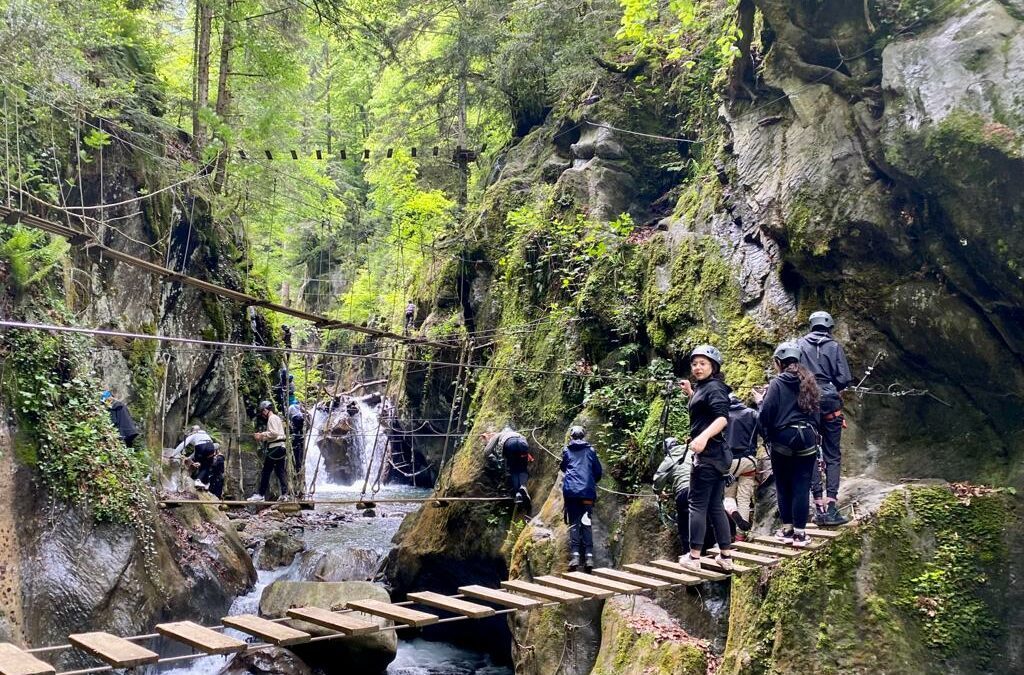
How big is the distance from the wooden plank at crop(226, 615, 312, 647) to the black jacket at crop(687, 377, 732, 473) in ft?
9.08

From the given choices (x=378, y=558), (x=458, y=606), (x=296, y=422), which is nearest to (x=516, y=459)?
(x=378, y=558)

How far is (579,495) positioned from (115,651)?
4.76m

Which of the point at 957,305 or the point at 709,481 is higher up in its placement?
the point at 957,305

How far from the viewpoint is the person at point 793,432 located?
15.4 feet

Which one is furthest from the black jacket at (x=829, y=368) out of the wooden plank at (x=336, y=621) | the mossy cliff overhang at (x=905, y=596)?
the wooden plank at (x=336, y=621)

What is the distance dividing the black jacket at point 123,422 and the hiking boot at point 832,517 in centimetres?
795

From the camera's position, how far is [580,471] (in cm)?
708

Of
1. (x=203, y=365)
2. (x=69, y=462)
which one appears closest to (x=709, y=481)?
(x=69, y=462)

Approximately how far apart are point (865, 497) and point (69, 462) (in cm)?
749

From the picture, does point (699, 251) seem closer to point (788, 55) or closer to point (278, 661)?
point (788, 55)

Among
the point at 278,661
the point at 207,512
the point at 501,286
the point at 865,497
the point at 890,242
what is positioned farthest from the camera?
the point at 501,286

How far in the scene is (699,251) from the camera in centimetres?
841

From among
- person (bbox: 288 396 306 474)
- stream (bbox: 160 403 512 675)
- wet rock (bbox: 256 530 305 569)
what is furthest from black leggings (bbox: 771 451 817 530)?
person (bbox: 288 396 306 474)

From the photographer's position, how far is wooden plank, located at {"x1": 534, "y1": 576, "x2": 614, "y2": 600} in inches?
161
